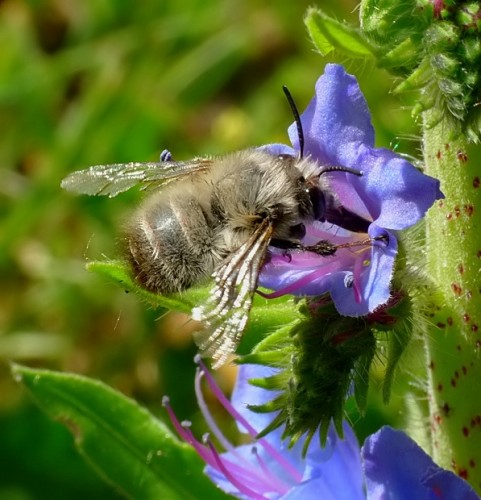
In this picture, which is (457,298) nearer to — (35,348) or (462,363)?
(462,363)

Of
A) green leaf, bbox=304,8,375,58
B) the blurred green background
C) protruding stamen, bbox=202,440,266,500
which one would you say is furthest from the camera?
the blurred green background

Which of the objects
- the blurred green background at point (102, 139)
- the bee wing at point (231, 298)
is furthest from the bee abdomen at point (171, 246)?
the blurred green background at point (102, 139)

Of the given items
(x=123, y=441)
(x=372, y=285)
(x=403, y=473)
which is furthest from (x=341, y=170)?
(x=123, y=441)

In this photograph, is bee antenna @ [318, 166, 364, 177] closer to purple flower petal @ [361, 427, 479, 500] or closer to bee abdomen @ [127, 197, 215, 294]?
bee abdomen @ [127, 197, 215, 294]

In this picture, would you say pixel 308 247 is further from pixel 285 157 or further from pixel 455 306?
pixel 455 306

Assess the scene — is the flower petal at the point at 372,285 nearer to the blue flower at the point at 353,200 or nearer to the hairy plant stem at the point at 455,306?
the blue flower at the point at 353,200

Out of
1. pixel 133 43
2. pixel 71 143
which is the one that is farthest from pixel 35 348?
pixel 133 43

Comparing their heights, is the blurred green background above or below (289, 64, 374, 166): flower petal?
below

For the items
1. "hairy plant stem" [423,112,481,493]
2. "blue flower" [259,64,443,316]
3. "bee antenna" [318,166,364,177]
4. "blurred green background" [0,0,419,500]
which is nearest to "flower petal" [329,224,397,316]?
"blue flower" [259,64,443,316]
